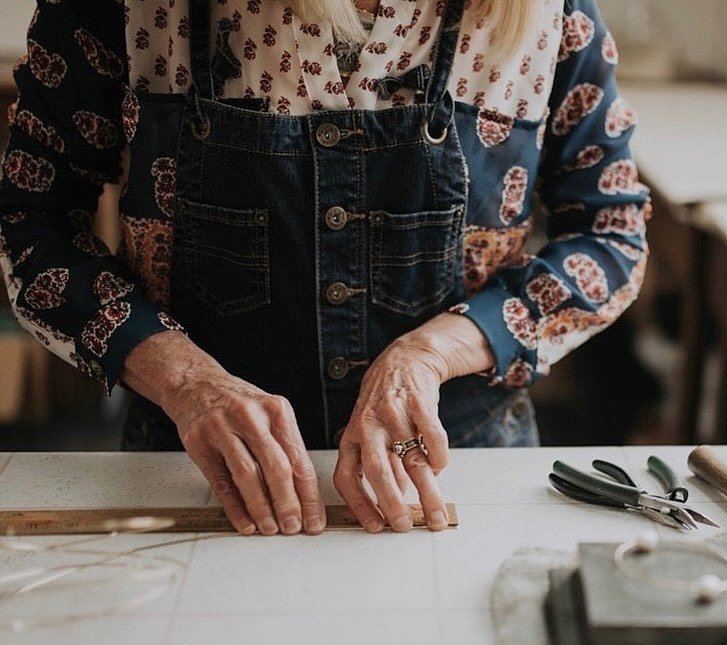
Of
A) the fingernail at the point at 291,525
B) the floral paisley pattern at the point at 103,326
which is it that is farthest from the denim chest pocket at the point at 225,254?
the fingernail at the point at 291,525

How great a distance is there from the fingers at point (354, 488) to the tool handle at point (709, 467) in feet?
1.11

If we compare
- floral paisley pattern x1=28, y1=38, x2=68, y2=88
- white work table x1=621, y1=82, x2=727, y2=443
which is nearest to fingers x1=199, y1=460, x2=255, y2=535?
floral paisley pattern x1=28, y1=38, x2=68, y2=88

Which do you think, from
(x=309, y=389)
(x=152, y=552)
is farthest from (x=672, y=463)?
(x=152, y=552)

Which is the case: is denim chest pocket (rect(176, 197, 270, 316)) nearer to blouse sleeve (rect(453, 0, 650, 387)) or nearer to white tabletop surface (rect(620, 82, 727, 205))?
blouse sleeve (rect(453, 0, 650, 387))

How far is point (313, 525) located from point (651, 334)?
8.10 ft

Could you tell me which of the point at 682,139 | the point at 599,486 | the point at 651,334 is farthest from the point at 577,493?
the point at 651,334

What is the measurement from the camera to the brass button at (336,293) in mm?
1167

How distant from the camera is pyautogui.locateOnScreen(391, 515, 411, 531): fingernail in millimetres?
952

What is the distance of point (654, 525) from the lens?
97cm

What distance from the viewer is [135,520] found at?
3.20ft

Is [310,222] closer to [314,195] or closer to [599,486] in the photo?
[314,195]

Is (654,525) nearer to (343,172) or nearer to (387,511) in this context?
(387,511)

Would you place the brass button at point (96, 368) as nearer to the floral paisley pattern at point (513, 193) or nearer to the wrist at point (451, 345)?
the wrist at point (451, 345)

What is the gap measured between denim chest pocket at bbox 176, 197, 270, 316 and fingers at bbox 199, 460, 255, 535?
25 centimetres
